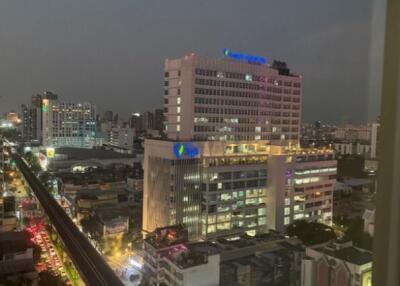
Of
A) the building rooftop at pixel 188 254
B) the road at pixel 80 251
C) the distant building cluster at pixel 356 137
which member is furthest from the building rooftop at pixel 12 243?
the distant building cluster at pixel 356 137

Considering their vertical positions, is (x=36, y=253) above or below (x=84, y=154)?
below

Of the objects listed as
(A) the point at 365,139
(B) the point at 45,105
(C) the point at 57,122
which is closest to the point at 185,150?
(A) the point at 365,139

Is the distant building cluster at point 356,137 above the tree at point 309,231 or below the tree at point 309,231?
above

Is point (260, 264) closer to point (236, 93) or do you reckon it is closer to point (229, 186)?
point (229, 186)

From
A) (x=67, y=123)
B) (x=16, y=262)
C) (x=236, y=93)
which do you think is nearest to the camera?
(x=16, y=262)

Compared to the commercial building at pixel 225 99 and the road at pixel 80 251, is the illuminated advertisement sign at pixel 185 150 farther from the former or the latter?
the road at pixel 80 251

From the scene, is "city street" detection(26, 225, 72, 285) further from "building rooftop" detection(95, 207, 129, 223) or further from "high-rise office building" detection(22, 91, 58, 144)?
"high-rise office building" detection(22, 91, 58, 144)

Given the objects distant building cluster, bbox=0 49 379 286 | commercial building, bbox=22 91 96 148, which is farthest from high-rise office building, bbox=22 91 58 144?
distant building cluster, bbox=0 49 379 286
